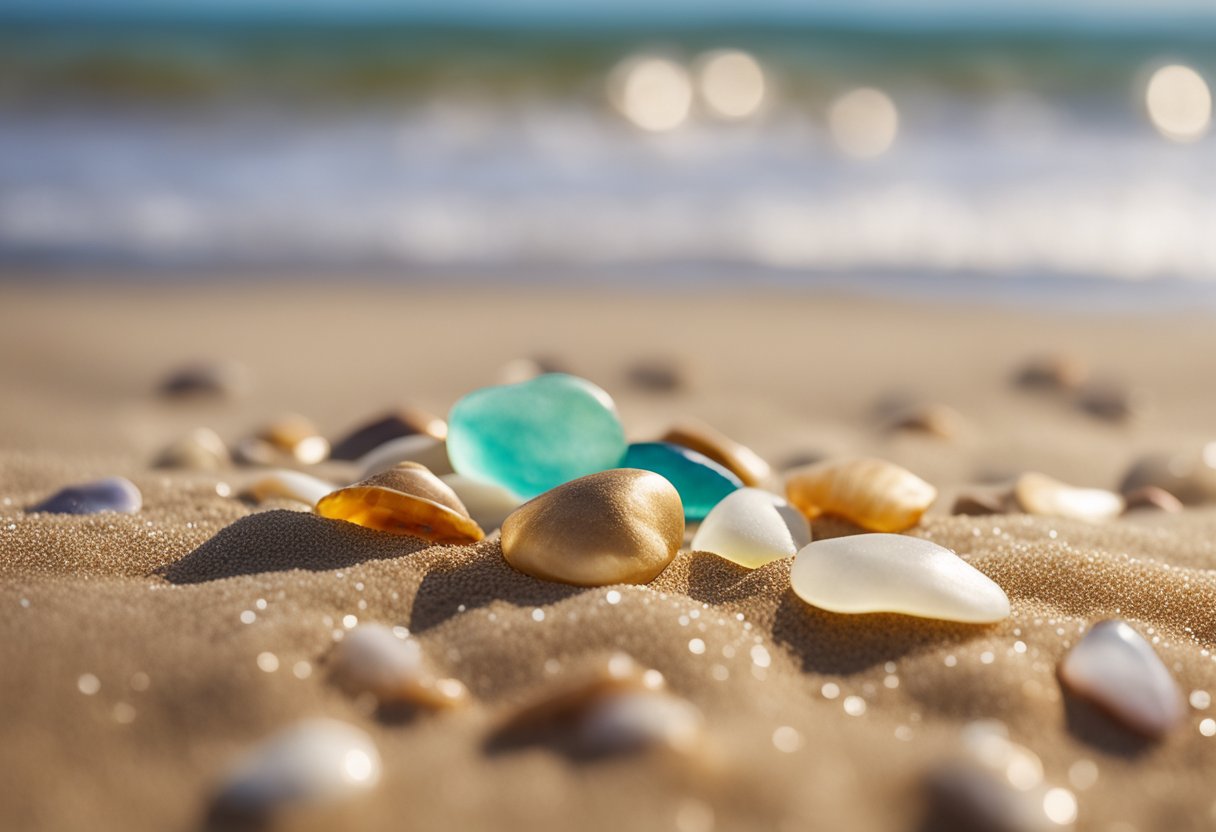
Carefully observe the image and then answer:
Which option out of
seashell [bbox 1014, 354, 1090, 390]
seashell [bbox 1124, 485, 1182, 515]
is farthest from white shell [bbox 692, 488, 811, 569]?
seashell [bbox 1014, 354, 1090, 390]

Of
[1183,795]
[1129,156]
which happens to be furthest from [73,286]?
[1129,156]

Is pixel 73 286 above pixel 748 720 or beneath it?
beneath

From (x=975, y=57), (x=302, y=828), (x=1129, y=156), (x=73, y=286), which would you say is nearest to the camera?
(x=302, y=828)

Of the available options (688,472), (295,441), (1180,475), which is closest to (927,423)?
(1180,475)

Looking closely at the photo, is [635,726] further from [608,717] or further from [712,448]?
[712,448]

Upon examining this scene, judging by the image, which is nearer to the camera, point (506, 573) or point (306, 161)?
point (506, 573)

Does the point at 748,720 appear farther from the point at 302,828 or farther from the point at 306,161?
the point at 306,161

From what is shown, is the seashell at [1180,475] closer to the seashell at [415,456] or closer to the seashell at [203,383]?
the seashell at [415,456]
